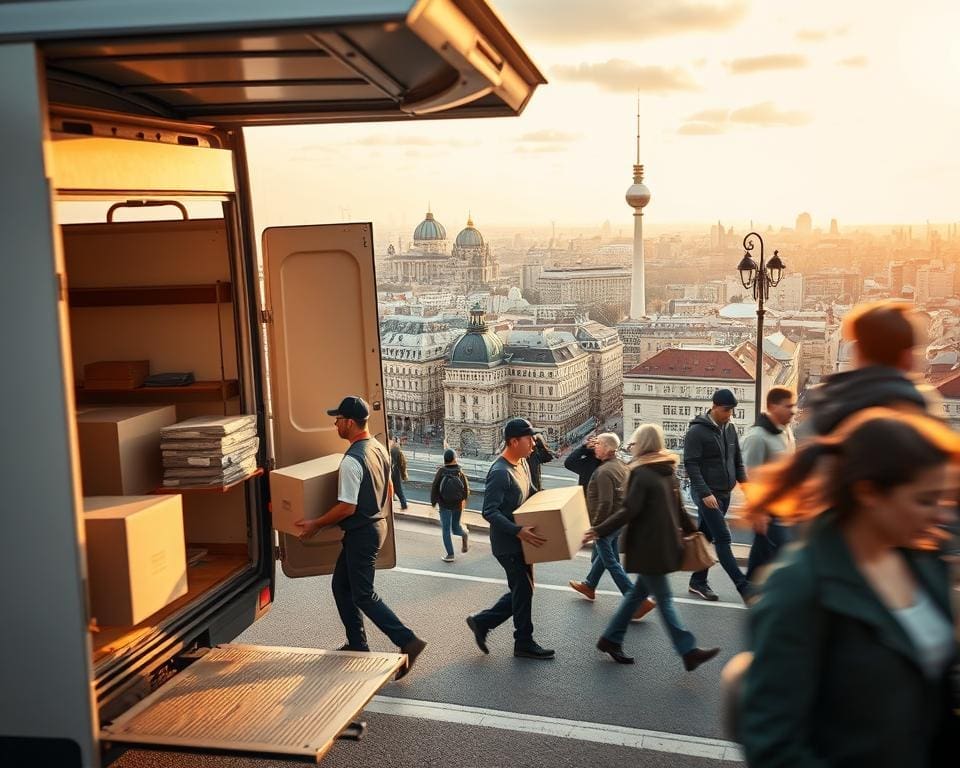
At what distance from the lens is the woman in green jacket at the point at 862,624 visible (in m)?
1.96

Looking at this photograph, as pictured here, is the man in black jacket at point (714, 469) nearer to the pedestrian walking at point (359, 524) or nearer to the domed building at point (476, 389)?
the pedestrian walking at point (359, 524)

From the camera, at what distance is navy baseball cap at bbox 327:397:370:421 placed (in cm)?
602

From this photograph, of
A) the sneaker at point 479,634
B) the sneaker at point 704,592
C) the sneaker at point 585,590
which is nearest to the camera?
the sneaker at point 479,634

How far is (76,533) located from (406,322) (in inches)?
482

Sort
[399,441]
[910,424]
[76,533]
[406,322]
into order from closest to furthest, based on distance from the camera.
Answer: [910,424], [76,533], [399,441], [406,322]

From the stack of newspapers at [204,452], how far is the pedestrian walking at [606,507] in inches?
110

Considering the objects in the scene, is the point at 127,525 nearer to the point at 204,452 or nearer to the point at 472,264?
the point at 204,452

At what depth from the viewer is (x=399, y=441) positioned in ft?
38.0

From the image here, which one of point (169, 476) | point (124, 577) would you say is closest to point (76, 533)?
point (124, 577)

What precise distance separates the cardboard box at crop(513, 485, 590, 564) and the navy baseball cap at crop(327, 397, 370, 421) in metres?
1.16

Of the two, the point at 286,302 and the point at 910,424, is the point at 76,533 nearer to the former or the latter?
the point at 910,424

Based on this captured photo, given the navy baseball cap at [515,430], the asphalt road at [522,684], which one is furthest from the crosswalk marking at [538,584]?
the navy baseball cap at [515,430]

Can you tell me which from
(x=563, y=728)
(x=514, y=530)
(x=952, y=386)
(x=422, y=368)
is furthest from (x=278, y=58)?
(x=422, y=368)

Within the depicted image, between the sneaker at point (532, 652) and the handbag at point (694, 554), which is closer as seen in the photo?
the handbag at point (694, 554)
